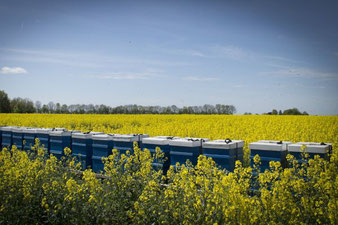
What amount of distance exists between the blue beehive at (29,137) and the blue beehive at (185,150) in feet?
20.6

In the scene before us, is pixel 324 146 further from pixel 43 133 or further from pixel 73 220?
pixel 43 133

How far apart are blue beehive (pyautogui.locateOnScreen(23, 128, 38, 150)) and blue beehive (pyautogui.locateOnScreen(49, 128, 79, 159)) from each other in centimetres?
118

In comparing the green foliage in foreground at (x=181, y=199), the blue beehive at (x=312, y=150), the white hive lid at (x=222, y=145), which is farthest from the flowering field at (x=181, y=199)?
the white hive lid at (x=222, y=145)

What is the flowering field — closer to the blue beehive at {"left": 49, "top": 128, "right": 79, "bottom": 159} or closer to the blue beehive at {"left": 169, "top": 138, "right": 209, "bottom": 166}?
the blue beehive at {"left": 169, "top": 138, "right": 209, "bottom": 166}

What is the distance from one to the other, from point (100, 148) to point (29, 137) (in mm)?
4057

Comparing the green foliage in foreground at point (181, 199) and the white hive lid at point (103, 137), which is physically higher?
the white hive lid at point (103, 137)

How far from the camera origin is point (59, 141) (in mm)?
10156

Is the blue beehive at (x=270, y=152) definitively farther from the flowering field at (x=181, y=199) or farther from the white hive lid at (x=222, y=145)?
the flowering field at (x=181, y=199)

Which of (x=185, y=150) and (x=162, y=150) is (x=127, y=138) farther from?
(x=185, y=150)

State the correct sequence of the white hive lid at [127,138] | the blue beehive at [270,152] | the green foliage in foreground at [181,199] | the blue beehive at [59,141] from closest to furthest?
1. the green foliage in foreground at [181,199]
2. the blue beehive at [270,152]
3. the white hive lid at [127,138]
4. the blue beehive at [59,141]

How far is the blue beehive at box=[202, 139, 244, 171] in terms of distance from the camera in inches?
269

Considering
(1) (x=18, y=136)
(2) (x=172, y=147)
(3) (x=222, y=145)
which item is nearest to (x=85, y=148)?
(2) (x=172, y=147)

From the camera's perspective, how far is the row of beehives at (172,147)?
657 cm

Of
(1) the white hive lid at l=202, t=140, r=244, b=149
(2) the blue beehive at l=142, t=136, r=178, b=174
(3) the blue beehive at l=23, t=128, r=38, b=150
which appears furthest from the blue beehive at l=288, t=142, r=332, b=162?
(3) the blue beehive at l=23, t=128, r=38, b=150
